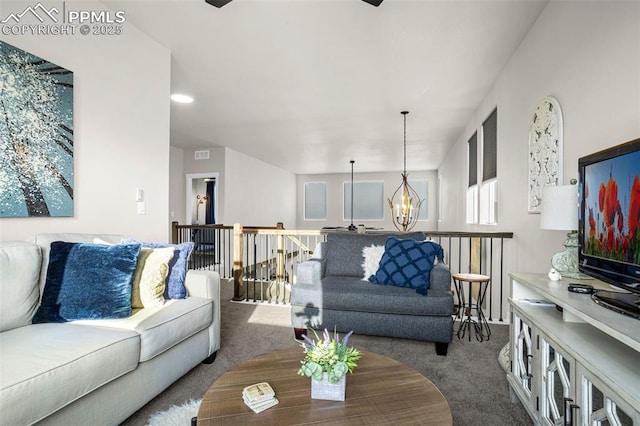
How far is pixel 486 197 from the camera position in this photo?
4.29 m

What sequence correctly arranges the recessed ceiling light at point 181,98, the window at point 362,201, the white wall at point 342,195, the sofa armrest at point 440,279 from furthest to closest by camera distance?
the window at point 362,201 → the white wall at point 342,195 → the recessed ceiling light at point 181,98 → the sofa armrest at point 440,279

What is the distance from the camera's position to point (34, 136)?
78.3 inches

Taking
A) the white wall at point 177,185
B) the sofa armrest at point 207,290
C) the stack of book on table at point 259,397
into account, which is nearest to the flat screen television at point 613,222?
the stack of book on table at point 259,397

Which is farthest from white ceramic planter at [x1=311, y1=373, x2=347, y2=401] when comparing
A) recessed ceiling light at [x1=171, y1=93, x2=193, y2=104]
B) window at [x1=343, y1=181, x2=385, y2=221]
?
window at [x1=343, y1=181, x2=385, y2=221]

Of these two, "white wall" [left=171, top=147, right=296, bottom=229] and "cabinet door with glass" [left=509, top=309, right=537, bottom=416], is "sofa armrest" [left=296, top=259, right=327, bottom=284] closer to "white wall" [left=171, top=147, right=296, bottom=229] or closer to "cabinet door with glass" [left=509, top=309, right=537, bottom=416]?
"cabinet door with glass" [left=509, top=309, right=537, bottom=416]

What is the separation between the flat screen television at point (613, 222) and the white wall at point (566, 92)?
299 mm

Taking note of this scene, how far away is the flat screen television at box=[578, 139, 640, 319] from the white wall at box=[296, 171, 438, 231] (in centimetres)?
939

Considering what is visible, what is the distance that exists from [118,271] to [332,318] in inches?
65.9

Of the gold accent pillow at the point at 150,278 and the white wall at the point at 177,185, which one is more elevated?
the white wall at the point at 177,185

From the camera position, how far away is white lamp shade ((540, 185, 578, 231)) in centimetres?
175

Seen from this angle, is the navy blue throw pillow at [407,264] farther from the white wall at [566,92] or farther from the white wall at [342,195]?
the white wall at [342,195]

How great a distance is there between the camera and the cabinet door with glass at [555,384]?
1253mm

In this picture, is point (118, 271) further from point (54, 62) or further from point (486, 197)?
point (486, 197)

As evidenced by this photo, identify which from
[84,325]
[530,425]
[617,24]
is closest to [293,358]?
[84,325]
